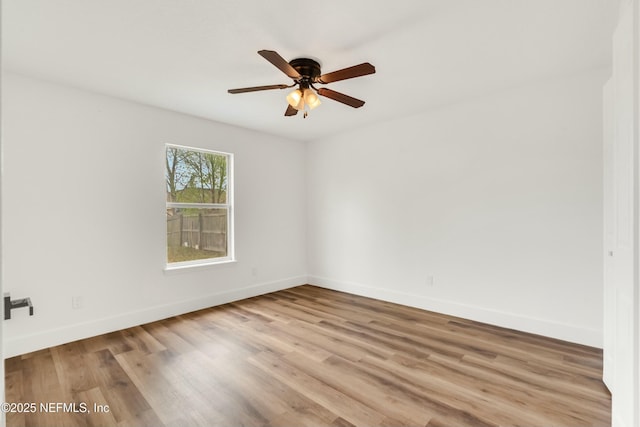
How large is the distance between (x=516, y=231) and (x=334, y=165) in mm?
2699

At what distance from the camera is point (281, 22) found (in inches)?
87.9

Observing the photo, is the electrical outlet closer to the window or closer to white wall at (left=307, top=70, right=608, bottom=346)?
the window

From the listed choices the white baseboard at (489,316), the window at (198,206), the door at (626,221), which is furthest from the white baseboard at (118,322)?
the door at (626,221)

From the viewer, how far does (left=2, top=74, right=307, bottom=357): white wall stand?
2.95 metres

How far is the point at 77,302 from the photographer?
3.23m

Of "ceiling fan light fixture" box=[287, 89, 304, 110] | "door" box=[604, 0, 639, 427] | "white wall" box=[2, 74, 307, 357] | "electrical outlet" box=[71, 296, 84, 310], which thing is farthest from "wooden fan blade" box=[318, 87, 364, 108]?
"electrical outlet" box=[71, 296, 84, 310]

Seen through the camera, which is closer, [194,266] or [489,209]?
[489,209]

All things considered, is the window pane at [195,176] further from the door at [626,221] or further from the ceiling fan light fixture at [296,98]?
the door at [626,221]

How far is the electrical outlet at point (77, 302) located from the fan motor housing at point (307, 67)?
306 cm

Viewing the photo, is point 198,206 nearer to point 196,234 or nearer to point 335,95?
point 196,234

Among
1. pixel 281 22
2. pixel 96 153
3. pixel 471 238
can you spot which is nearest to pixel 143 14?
pixel 281 22

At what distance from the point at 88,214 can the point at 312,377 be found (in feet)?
8.98

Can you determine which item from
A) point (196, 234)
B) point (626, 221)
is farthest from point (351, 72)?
point (196, 234)

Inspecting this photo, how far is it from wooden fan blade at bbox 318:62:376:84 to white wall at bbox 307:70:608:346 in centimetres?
191
